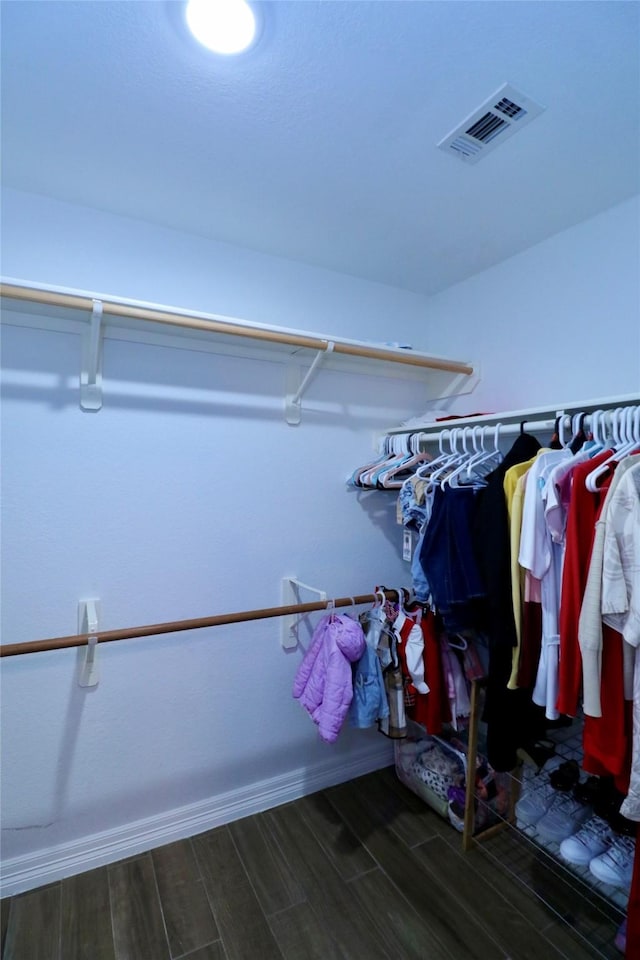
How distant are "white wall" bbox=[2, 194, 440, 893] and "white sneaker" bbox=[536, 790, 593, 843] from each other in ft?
2.72

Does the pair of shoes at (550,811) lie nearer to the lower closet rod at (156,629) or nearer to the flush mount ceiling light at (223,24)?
the lower closet rod at (156,629)

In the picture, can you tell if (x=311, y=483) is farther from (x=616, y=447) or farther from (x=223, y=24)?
(x=223, y=24)

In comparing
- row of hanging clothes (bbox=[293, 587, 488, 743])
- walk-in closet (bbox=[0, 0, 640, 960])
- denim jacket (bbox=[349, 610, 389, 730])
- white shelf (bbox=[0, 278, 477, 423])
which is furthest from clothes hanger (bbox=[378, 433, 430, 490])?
denim jacket (bbox=[349, 610, 389, 730])

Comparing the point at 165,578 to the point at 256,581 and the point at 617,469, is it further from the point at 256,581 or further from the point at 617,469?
the point at 617,469

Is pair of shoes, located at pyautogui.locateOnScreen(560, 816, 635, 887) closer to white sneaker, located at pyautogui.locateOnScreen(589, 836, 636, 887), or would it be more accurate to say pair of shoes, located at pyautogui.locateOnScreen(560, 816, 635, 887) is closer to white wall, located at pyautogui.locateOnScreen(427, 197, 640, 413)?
white sneaker, located at pyautogui.locateOnScreen(589, 836, 636, 887)

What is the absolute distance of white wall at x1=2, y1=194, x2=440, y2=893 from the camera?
1527mm

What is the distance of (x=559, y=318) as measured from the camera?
67.6 inches

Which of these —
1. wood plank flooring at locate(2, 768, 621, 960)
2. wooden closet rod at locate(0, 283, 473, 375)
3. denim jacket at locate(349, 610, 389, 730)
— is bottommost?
wood plank flooring at locate(2, 768, 621, 960)

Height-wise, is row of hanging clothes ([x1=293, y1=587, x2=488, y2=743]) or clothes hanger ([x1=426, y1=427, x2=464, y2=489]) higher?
clothes hanger ([x1=426, y1=427, x2=464, y2=489])

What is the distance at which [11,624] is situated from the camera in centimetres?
151

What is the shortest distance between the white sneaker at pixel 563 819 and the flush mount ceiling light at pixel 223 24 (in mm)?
2369

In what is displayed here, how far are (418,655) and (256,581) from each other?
704 mm

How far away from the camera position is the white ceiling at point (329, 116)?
0.95 meters

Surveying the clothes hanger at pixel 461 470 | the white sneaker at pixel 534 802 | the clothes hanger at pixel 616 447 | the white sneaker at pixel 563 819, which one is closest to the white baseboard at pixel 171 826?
the white sneaker at pixel 534 802
